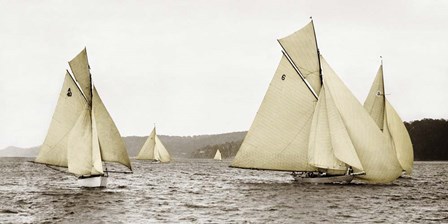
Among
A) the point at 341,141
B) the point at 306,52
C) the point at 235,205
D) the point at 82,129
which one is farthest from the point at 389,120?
the point at 82,129

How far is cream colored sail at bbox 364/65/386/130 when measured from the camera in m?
66.4

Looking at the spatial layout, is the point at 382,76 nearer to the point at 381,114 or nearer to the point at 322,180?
the point at 381,114

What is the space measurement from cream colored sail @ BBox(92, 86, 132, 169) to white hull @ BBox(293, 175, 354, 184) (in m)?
16.0

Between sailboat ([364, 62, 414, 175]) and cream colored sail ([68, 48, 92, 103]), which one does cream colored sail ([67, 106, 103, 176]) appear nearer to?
cream colored sail ([68, 48, 92, 103])

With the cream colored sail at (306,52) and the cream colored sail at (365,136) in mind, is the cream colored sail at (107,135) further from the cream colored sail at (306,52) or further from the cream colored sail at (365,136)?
the cream colored sail at (365,136)

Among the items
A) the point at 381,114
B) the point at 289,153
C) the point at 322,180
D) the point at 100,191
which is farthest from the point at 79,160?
the point at 381,114

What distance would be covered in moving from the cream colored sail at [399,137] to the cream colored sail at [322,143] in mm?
16162

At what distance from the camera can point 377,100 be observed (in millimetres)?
66562

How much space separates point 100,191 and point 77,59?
1093 centimetres

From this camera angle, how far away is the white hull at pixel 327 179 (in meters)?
53.3

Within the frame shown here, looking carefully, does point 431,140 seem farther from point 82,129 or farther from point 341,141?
point 82,129

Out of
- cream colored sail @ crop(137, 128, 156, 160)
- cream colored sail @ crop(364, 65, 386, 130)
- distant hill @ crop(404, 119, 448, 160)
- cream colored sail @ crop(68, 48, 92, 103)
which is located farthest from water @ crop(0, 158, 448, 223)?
distant hill @ crop(404, 119, 448, 160)

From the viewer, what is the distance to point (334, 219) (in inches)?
1374

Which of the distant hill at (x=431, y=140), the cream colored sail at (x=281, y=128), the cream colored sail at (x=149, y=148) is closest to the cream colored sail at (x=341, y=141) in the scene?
the cream colored sail at (x=281, y=128)
